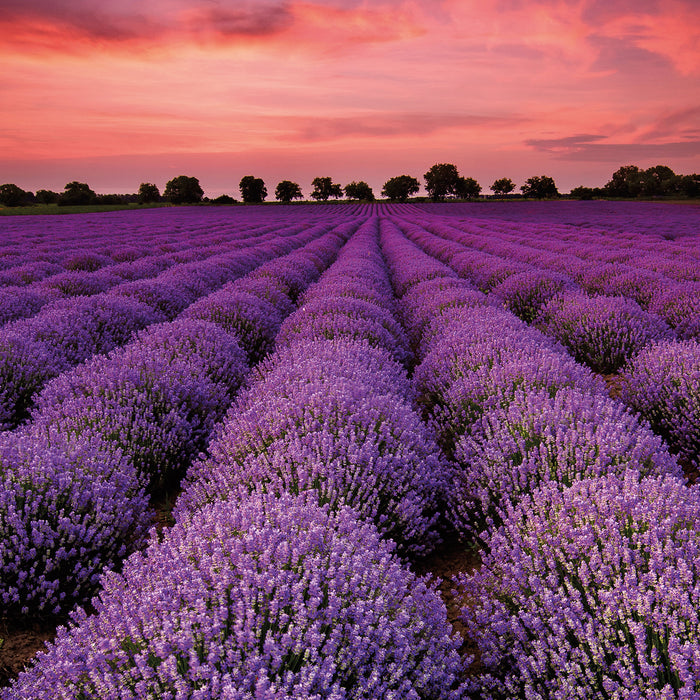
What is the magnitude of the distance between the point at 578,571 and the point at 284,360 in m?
2.88

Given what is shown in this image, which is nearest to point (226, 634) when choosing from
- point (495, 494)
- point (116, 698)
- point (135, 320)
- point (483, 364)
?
point (116, 698)

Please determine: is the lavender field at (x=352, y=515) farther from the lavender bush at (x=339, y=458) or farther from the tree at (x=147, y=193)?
the tree at (x=147, y=193)

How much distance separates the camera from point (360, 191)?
9144cm

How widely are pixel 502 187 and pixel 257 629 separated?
333ft

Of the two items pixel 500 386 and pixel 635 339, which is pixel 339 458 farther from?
pixel 635 339

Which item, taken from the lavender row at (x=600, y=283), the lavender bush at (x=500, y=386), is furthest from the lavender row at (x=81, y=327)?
the lavender row at (x=600, y=283)

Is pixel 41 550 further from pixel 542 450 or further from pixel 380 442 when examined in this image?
pixel 542 450

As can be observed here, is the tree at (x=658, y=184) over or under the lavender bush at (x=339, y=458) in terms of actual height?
over

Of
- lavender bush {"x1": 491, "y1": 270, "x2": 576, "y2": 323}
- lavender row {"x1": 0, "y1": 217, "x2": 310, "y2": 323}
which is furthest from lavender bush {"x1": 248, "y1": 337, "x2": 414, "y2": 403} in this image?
lavender row {"x1": 0, "y1": 217, "x2": 310, "y2": 323}

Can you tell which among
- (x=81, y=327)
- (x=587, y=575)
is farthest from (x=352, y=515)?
(x=81, y=327)

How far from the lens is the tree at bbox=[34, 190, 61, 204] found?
71625 millimetres

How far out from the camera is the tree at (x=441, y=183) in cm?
8475

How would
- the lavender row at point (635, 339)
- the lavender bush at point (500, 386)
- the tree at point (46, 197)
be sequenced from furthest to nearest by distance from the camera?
the tree at point (46, 197), the lavender row at point (635, 339), the lavender bush at point (500, 386)

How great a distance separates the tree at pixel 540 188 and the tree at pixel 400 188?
18712mm
